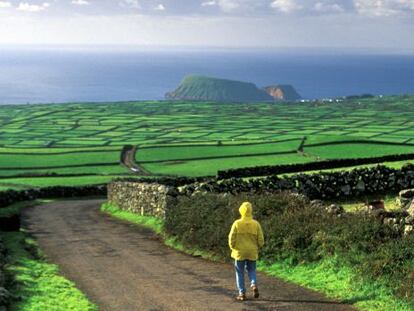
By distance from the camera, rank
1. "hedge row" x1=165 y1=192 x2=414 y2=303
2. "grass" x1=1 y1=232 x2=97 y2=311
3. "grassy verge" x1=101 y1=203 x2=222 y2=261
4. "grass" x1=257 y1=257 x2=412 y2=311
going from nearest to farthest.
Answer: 1. "grass" x1=257 y1=257 x2=412 y2=311
2. "hedge row" x1=165 y1=192 x2=414 y2=303
3. "grass" x1=1 y1=232 x2=97 y2=311
4. "grassy verge" x1=101 y1=203 x2=222 y2=261

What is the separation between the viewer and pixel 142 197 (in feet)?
113

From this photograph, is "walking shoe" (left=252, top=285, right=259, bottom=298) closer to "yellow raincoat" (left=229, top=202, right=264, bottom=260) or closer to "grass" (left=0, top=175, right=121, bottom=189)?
"yellow raincoat" (left=229, top=202, right=264, bottom=260)

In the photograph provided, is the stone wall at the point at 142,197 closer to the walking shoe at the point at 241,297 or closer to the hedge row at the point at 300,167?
the hedge row at the point at 300,167

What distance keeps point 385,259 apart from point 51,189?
43.7 m

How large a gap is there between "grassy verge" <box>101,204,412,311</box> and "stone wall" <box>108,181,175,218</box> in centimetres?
1179

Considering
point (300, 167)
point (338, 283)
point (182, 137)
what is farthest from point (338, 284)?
point (182, 137)

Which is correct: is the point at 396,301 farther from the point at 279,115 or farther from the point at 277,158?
the point at 279,115

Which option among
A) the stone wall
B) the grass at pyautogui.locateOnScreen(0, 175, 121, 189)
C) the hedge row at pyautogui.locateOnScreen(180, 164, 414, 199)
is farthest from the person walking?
the grass at pyautogui.locateOnScreen(0, 175, 121, 189)

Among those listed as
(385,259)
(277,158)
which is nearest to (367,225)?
(385,259)

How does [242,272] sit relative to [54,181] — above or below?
above

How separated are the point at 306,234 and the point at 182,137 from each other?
334ft

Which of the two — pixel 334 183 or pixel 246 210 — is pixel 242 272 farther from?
pixel 334 183

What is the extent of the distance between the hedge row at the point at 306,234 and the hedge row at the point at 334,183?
6.37m

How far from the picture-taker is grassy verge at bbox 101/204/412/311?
13312 mm
